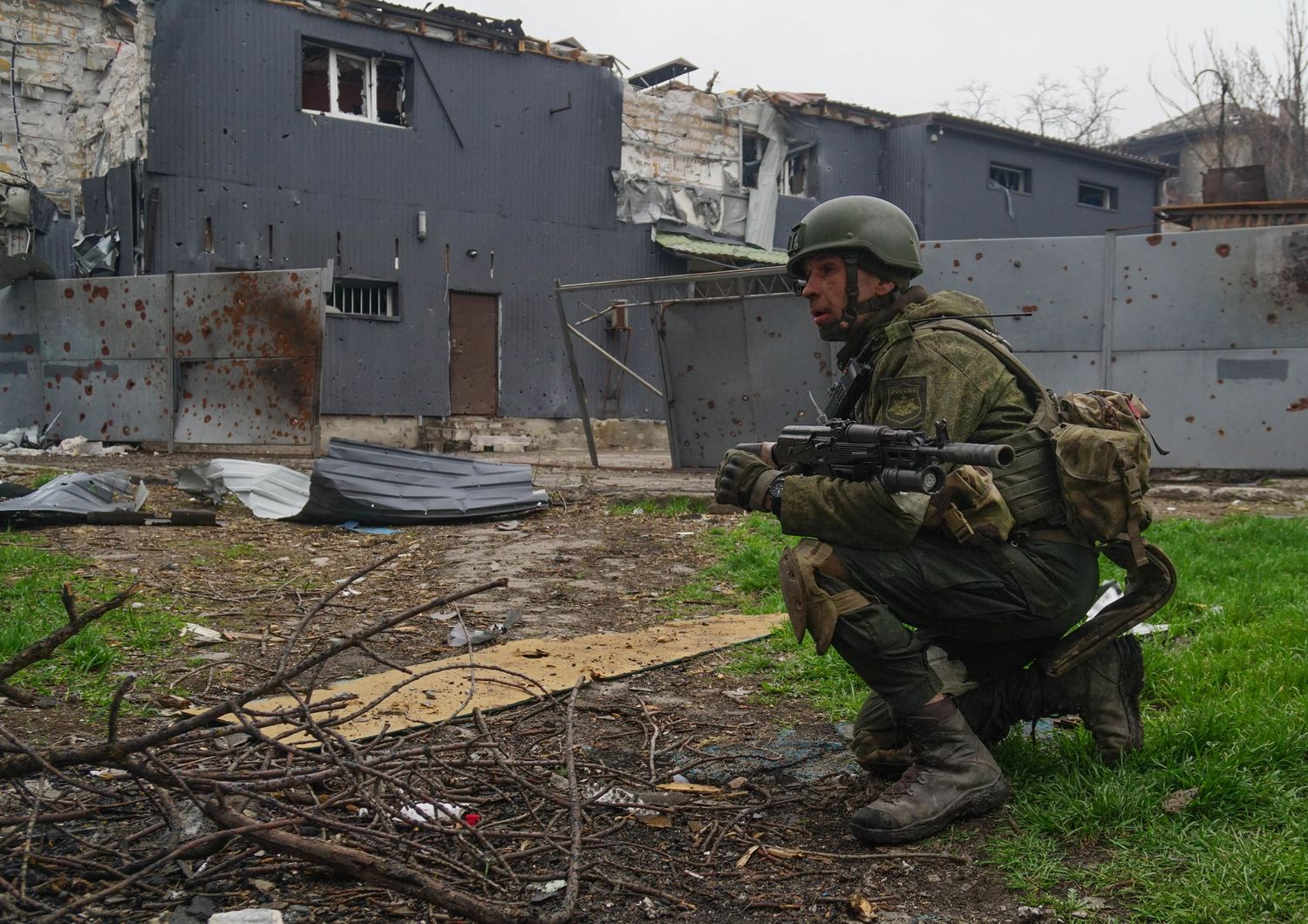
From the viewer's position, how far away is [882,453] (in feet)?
8.59

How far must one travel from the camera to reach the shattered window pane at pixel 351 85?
17.5 meters

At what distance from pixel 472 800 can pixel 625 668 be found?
1576 mm

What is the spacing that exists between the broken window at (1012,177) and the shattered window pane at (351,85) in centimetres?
Answer: 1417

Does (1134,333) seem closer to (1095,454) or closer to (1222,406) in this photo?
(1222,406)

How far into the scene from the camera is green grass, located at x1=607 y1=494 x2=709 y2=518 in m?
9.06

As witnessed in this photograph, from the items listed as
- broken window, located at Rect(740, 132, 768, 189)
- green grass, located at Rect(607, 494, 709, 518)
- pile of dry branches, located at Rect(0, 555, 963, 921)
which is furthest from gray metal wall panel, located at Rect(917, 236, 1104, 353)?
broken window, located at Rect(740, 132, 768, 189)

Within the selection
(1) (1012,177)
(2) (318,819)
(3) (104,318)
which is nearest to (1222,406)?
(2) (318,819)

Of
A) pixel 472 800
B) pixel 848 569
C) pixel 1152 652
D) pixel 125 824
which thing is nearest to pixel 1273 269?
pixel 1152 652

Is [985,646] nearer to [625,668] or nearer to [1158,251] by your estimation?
[625,668]

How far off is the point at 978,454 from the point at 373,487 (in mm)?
6545

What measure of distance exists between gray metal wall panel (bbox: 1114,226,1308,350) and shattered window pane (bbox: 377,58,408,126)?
40.7 feet

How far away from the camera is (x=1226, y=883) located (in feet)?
7.39

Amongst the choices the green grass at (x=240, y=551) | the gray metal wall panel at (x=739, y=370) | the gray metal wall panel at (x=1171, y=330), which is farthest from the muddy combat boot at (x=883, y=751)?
the gray metal wall panel at (x=1171, y=330)

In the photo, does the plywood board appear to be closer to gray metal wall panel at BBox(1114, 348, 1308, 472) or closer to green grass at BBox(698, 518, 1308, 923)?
green grass at BBox(698, 518, 1308, 923)
